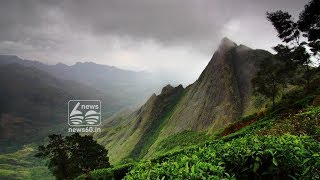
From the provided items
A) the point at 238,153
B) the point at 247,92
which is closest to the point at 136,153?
the point at 247,92

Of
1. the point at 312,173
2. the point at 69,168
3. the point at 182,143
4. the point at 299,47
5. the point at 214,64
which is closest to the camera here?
the point at 312,173

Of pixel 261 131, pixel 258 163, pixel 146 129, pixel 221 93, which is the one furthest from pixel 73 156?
pixel 146 129

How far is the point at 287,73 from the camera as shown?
6412cm

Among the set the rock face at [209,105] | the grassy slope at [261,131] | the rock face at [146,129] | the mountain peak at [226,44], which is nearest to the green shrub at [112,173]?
the grassy slope at [261,131]

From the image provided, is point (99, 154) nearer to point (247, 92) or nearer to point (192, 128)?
point (192, 128)

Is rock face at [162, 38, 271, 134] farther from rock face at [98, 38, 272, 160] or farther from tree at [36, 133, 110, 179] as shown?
tree at [36, 133, 110, 179]

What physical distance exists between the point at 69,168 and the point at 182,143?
6181cm

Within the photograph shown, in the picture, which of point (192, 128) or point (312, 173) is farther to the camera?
point (192, 128)

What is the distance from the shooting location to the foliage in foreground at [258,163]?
9391mm

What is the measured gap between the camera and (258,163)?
10.4m

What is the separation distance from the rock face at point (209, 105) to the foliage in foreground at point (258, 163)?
374 ft

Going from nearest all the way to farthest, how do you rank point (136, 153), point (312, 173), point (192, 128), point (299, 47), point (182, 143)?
point (312, 173), point (299, 47), point (182, 143), point (192, 128), point (136, 153)

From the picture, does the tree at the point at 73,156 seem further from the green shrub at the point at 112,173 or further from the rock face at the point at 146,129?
the rock face at the point at 146,129

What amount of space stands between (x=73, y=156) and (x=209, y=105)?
83434 mm
